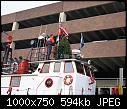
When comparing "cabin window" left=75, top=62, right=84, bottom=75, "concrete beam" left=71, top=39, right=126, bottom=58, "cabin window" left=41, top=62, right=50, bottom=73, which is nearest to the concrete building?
"concrete beam" left=71, top=39, right=126, bottom=58

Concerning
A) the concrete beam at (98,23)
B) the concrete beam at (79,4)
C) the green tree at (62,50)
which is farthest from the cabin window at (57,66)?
the concrete beam at (79,4)

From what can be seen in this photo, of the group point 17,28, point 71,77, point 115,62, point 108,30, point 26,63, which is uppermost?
point 17,28

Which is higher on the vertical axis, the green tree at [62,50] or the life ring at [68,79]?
the green tree at [62,50]

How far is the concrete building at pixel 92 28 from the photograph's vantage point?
25.3 metres

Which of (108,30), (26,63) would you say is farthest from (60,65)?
(108,30)

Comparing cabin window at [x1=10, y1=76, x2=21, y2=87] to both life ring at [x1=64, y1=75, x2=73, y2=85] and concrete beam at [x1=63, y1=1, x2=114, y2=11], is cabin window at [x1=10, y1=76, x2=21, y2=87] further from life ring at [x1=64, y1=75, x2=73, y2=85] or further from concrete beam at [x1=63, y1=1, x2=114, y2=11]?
concrete beam at [x1=63, y1=1, x2=114, y2=11]

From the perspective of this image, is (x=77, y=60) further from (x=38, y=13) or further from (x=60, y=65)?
(x=38, y=13)

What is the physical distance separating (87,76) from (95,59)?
47.1ft

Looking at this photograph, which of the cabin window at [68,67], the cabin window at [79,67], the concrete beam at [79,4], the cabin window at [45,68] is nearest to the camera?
the cabin window at [68,67]

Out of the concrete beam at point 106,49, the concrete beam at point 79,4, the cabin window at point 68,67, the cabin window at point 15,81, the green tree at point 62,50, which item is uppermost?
the concrete beam at point 79,4

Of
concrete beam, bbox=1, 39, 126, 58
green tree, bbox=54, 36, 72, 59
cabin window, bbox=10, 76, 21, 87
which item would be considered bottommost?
cabin window, bbox=10, 76, 21, 87

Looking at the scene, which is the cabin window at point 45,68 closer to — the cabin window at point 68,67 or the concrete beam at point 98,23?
the cabin window at point 68,67

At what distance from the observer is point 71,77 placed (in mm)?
10773

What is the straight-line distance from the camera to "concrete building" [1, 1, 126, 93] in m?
25.3
